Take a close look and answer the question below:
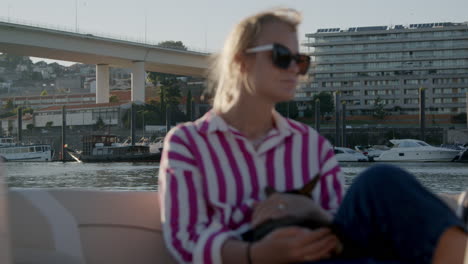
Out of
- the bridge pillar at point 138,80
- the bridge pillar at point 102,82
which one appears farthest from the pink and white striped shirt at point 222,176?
the bridge pillar at point 102,82

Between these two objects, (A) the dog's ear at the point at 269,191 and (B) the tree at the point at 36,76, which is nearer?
(A) the dog's ear at the point at 269,191

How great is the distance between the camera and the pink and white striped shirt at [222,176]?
1.51 m

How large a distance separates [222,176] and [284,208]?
0.19 meters

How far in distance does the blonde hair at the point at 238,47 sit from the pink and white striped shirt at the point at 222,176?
3.5 inches

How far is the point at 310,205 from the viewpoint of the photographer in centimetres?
147

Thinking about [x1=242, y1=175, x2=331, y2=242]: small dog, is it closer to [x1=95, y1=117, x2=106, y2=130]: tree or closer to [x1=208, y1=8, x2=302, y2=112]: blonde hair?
[x1=208, y1=8, x2=302, y2=112]: blonde hair

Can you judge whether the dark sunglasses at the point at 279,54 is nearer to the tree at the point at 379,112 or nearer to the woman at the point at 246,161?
the woman at the point at 246,161

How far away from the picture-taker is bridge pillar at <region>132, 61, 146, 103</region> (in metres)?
48.8

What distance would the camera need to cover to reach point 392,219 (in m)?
1.23

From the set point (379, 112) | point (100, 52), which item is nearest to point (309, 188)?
point (100, 52)

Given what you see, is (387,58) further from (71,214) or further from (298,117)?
(71,214)

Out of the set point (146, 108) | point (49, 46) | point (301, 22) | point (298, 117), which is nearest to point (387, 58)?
point (298, 117)

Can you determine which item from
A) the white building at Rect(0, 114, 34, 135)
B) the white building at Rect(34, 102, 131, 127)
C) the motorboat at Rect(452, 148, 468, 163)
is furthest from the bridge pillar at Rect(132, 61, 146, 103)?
the motorboat at Rect(452, 148, 468, 163)

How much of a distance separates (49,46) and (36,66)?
4766 inches
